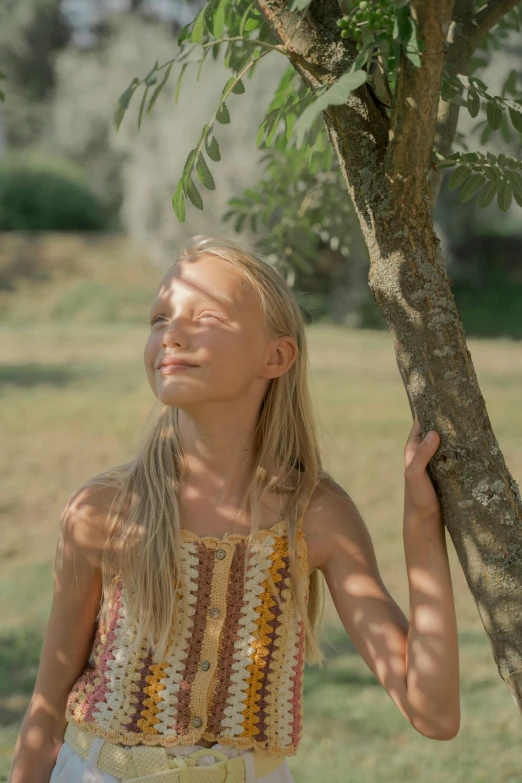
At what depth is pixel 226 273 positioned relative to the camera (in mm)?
1853

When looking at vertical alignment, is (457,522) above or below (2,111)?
below

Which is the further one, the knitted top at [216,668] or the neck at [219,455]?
the neck at [219,455]

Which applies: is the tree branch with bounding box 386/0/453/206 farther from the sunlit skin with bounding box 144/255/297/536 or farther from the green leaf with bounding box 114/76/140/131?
the green leaf with bounding box 114/76/140/131

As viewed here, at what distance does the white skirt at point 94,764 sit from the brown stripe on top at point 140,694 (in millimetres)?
62

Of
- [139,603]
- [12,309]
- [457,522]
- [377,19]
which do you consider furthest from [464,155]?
[12,309]

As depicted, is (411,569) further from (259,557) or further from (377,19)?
(377,19)

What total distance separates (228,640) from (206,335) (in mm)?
564

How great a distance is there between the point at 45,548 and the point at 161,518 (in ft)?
16.7

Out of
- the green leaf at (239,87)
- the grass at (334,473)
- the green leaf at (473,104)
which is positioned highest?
the green leaf at (239,87)

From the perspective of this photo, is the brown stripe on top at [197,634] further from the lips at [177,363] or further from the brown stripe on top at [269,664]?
the lips at [177,363]

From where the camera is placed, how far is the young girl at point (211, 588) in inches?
67.2

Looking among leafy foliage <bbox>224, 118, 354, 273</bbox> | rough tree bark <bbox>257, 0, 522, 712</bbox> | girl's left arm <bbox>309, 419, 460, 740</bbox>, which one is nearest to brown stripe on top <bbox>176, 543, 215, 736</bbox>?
girl's left arm <bbox>309, 419, 460, 740</bbox>

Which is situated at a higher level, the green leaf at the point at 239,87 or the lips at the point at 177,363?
the green leaf at the point at 239,87

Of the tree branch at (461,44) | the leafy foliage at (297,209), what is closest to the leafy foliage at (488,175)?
the tree branch at (461,44)
